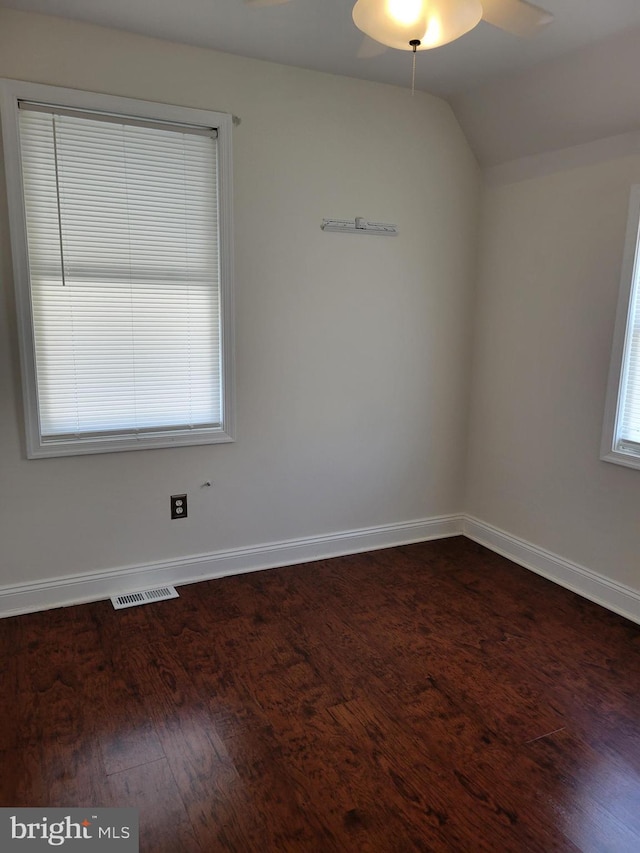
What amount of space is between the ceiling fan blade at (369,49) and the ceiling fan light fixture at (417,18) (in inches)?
40.0

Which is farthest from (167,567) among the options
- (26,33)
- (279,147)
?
(26,33)

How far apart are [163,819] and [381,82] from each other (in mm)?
3370

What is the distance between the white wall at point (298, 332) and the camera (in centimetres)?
272

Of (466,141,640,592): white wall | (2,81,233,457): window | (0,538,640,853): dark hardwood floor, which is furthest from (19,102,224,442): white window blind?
(466,141,640,592): white wall

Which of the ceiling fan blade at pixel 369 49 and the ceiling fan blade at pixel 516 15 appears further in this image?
the ceiling fan blade at pixel 369 49

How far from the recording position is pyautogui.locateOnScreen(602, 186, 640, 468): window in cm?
275

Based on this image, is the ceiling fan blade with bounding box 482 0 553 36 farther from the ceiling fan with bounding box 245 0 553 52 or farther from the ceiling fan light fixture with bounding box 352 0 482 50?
the ceiling fan light fixture with bounding box 352 0 482 50

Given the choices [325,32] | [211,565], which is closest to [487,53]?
[325,32]

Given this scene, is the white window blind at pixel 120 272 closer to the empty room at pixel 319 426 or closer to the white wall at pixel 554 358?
the empty room at pixel 319 426

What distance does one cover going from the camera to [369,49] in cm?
269

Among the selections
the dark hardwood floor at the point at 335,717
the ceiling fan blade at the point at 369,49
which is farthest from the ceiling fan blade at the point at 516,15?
the dark hardwood floor at the point at 335,717

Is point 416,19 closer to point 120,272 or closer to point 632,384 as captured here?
point 120,272

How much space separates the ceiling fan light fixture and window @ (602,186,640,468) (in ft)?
4.92

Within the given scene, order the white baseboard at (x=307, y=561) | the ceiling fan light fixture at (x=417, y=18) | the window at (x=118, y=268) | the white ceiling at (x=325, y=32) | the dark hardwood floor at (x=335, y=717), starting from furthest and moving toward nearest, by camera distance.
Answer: the white baseboard at (x=307, y=561)
the window at (x=118, y=268)
the white ceiling at (x=325, y=32)
the dark hardwood floor at (x=335, y=717)
the ceiling fan light fixture at (x=417, y=18)
